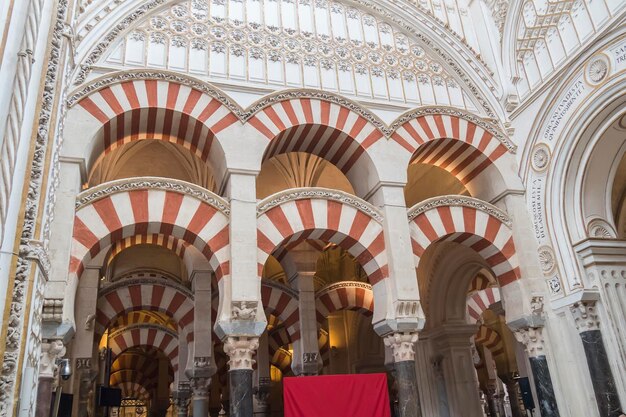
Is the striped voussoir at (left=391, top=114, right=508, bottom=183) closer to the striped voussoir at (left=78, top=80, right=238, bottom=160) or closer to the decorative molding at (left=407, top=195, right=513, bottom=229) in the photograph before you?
the decorative molding at (left=407, top=195, right=513, bottom=229)

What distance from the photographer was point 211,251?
21.6ft

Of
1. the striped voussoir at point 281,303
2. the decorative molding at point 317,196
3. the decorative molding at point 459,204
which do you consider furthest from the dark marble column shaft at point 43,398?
the decorative molding at point 459,204

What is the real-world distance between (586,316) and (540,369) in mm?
1009

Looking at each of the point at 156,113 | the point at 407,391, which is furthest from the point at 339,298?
the point at 156,113

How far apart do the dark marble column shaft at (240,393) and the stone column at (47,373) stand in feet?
6.32

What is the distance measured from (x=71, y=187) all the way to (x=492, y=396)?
12.7 meters

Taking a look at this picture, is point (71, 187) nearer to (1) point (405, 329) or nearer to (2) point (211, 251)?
(2) point (211, 251)

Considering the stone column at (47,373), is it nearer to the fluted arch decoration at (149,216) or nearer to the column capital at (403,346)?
the fluted arch decoration at (149,216)

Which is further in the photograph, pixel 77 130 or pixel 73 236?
pixel 77 130

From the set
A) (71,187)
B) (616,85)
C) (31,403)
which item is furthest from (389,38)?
(31,403)

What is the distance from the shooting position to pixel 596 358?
22.2 feet

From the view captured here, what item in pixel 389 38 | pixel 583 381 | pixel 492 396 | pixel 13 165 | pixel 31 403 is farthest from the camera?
pixel 492 396

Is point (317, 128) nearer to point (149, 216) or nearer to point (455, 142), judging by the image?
point (455, 142)

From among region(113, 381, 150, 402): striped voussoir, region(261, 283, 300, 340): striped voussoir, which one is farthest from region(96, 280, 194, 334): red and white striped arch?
region(113, 381, 150, 402): striped voussoir
